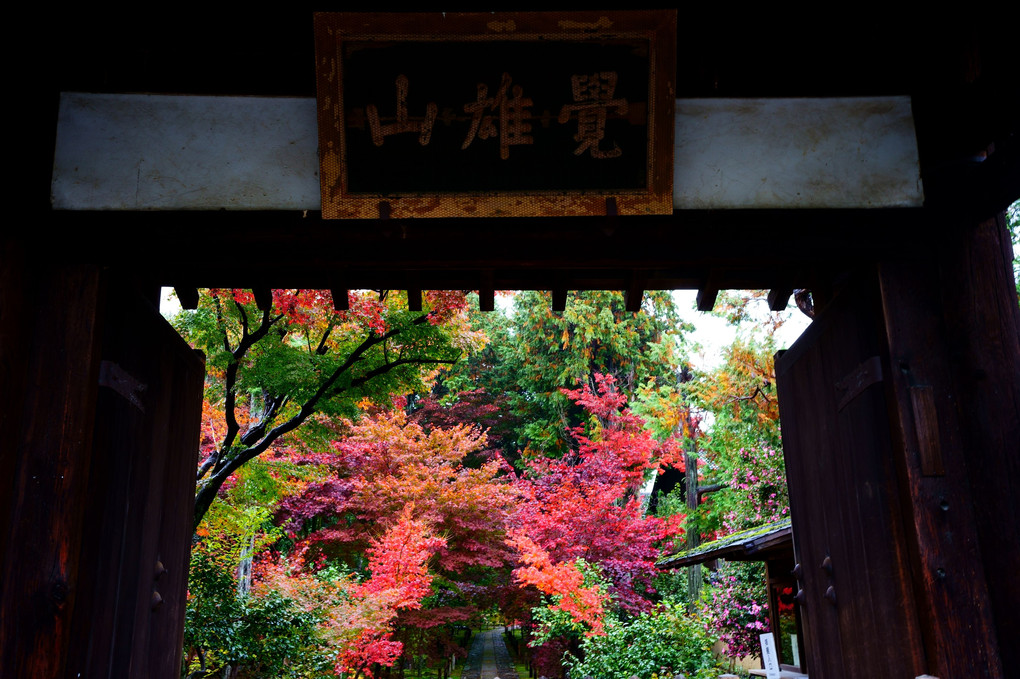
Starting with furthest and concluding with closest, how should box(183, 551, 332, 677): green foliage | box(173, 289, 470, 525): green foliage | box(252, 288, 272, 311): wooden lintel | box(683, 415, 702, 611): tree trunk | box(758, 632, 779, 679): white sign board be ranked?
box(683, 415, 702, 611): tree trunk, box(173, 289, 470, 525): green foliage, box(183, 551, 332, 677): green foliage, box(758, 632, 779, 679): white sign board, box(252, 288, 272, 311): wooden lintel

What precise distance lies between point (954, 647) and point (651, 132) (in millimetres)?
2232

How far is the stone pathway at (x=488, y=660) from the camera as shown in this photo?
19.7 m

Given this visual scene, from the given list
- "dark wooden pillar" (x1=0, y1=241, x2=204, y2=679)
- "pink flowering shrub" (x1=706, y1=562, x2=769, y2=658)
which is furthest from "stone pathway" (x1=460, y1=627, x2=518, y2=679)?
"dark wooden pillar" (x1=0, y1=241, x2=204, y2=679)

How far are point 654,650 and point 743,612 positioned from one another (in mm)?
2508

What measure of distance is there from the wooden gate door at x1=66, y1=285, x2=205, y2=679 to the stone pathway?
1673 cm

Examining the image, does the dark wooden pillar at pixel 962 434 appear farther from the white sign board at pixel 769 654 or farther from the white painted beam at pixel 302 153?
the white sign board at pixel 769 654

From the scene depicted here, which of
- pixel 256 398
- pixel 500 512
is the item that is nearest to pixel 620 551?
pixel 500 512

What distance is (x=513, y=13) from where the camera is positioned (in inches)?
112

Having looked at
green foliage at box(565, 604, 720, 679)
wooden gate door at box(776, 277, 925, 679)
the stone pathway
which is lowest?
the stone pathway

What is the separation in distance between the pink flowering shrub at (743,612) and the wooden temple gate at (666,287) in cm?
848

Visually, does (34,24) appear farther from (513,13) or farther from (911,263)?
(911,263)

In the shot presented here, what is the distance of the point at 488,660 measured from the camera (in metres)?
23.1

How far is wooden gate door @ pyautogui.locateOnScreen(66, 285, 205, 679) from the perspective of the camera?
116 inches

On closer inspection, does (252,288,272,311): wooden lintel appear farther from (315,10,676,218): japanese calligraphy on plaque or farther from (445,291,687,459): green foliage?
(445,291,687,459): green foliage
